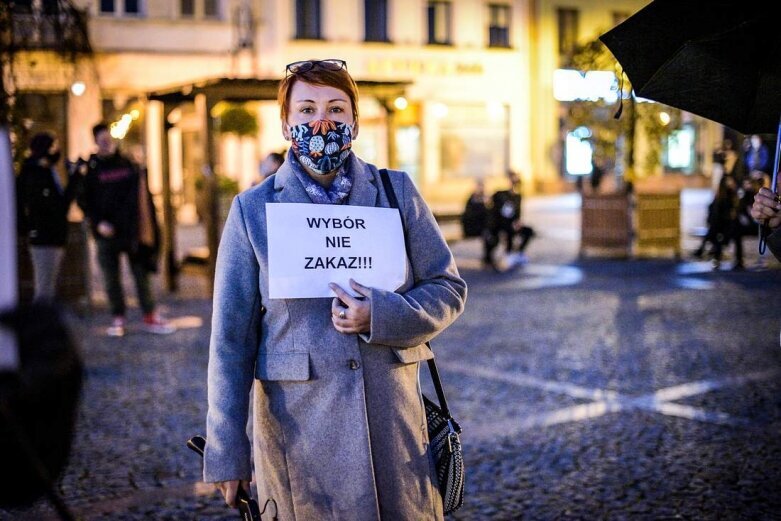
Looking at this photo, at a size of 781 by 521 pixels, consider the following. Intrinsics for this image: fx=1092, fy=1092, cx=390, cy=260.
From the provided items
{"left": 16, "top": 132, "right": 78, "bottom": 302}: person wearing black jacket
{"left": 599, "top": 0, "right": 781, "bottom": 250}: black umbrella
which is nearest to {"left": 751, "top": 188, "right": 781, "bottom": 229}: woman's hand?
{"left": 599, "top": 0, "right": 781, "bottom": 250}: black umbrella

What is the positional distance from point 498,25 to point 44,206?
32.9 meters

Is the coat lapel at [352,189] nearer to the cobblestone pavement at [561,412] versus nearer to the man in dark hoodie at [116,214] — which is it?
the cobblestone pavement at [561,412]

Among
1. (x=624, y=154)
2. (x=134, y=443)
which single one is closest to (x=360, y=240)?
(x=134, y=443)

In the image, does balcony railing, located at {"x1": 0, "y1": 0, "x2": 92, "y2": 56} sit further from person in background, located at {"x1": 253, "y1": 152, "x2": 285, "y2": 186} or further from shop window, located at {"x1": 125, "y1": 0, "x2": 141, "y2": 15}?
shop window, located at {"x1": 125, "y1": 0, "x2": 141, "y2": 15}

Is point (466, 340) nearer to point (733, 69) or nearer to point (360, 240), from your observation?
point (733, 69)

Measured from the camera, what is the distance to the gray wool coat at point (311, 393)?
2.86 m

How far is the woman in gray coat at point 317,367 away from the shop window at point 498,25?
3888 centimetres

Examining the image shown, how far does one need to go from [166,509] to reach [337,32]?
33059 millimetres

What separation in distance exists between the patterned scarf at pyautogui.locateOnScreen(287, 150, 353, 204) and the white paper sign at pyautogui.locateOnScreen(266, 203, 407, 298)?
0.03 meters

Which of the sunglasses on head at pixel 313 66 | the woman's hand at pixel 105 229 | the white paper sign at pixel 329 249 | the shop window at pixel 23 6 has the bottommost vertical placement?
the woman's hand at pixel 105 229

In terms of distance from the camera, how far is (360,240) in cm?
295

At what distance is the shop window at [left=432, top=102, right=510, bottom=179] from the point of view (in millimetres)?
40062

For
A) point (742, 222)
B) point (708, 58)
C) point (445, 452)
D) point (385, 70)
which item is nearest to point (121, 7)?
point (385, 70)

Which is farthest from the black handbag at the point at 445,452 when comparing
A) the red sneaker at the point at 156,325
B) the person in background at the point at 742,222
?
the person in background at the point at 742,222
